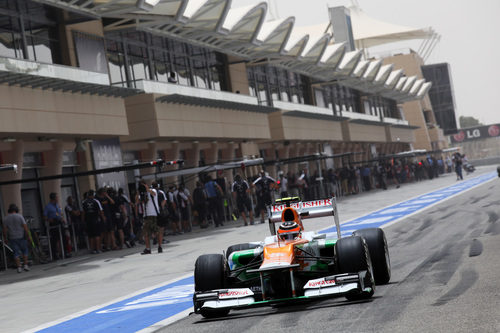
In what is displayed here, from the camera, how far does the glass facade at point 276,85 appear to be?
4675 centimetres

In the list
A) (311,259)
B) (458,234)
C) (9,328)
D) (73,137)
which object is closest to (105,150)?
(73,137)

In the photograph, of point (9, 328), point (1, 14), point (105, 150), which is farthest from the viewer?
point (105, 150)

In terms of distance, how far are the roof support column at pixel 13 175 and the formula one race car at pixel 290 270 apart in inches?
602

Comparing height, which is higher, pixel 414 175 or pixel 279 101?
pixel 279 101

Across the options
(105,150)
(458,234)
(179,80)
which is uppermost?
(179,80)

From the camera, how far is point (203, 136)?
35781 mm

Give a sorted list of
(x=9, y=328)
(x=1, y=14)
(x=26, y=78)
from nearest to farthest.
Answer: (x=9, y=328)
(x=26, y=78)
(x=1, y=14)

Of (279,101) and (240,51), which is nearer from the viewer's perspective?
(240,51)

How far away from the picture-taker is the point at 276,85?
1982 inches

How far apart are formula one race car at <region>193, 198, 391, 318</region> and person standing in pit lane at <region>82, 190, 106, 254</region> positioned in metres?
13.9

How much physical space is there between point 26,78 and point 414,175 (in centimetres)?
5167

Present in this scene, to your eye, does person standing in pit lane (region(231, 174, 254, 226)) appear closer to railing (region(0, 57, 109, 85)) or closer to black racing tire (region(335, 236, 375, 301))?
railing (region(0, 57, 109, 85))

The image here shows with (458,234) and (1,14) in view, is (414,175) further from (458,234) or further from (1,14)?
(458,234)

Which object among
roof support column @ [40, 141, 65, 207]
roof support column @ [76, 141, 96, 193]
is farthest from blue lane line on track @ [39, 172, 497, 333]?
roof support column @ [76, 141, 96, 193]
